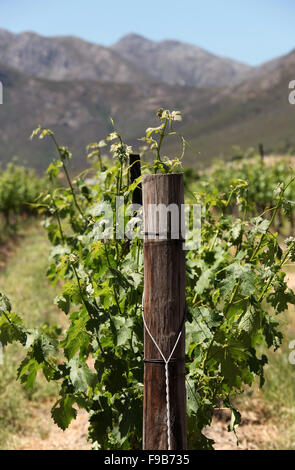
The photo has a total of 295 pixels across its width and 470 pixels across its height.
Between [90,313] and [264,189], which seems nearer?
[90,313]

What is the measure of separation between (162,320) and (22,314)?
0.66 metres

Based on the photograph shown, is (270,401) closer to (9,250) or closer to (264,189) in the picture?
(264,189)

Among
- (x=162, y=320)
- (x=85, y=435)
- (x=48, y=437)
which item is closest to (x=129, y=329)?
(x=162, y=320)

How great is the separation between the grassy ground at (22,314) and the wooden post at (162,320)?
0.58 meters

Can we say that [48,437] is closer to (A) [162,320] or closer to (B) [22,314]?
(B) [22,314]

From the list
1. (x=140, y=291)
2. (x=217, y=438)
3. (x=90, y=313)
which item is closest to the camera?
(x=90, y=313)

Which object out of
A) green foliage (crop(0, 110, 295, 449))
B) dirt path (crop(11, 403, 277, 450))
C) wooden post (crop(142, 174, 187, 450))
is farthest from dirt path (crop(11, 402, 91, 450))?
wooden post (crop(142, 174, 187, 450))

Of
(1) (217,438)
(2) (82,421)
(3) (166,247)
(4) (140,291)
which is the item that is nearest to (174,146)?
(3) (166,247)

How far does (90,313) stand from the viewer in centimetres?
199

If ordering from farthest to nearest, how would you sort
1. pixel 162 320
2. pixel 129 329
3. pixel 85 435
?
1. pixel 85 435
2. pixel 129 329
3. pixel 162 320

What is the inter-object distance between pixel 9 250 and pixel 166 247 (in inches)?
528

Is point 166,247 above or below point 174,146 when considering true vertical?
below

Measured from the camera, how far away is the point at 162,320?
1802 millimetres
